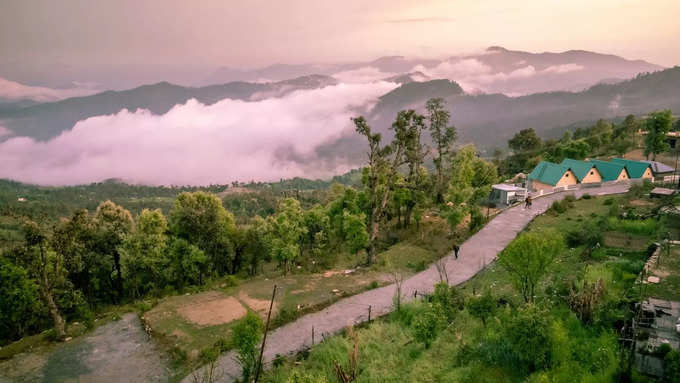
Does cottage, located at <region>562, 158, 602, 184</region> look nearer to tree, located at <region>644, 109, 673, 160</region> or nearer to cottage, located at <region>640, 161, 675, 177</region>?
cottage, located at <region>640, 161, 675, 177</region>

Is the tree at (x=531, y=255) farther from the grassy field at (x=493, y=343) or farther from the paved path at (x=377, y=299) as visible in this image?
the paved path at (x=377, y=299)

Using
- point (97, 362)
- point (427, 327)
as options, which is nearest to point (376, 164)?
point (427, 327)

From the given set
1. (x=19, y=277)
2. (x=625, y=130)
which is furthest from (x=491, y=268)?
Answer: (x=625, y=130)

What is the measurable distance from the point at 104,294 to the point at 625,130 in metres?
89.3

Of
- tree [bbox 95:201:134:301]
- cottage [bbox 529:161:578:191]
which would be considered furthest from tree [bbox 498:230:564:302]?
cottage [bbox 529:161:578:191]

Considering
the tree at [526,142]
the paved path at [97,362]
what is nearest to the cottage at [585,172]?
the tree at [526,142]

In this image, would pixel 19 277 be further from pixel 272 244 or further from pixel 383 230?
pixel 383 230

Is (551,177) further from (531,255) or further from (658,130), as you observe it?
(531,255)

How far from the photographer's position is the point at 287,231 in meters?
30.2

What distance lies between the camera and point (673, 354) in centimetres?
995

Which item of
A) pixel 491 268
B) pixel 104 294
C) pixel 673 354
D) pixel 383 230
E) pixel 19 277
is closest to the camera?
pixel 673 354

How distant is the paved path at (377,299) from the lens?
696 inches

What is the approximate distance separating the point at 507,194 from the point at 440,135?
9912mm

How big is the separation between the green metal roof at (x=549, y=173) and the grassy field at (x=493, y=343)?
2626cm
